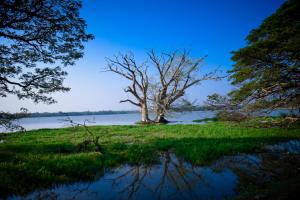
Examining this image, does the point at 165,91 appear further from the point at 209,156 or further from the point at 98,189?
the point at 98,189

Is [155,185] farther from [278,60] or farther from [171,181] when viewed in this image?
[278,60]

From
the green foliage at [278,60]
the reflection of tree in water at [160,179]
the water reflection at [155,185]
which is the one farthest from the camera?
the green foliage at [278,60]

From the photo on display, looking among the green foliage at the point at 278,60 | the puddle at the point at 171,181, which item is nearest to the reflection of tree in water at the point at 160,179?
the puddle at the point at 171,181

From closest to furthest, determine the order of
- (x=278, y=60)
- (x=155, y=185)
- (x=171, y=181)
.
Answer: (x=155, y=185) < (x=171, y=181) < (x=278, y=60)

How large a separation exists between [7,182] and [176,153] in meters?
6.89

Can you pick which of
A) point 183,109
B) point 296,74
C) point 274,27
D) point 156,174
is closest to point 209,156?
point 156,174

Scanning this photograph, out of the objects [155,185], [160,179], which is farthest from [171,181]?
[155,185]

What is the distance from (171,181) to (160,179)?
16.0 inches

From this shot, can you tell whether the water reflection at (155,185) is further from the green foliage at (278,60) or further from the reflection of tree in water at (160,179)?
the green foliage at (278,60)

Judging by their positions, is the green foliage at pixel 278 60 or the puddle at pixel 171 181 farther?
the green foliage at pixel 278 60

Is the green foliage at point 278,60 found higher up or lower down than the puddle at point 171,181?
higher up

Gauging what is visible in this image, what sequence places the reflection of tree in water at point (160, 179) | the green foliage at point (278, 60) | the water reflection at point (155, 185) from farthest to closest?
the green foliage at point (278, 60) < the reflection of tree in water at point (160, 179) < the water reflection at point (155, 185)

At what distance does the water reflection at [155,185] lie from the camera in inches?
213

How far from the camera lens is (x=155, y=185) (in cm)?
616
